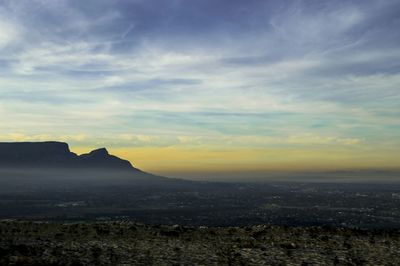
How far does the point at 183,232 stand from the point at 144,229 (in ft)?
12.5

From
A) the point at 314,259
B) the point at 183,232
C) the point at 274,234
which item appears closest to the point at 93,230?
the point at 183,232

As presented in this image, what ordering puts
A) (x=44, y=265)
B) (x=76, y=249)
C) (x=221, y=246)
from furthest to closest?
(x=221, y=246), (x=76, y=249), (x=44, y=265)

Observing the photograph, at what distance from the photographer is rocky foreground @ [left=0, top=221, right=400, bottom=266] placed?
88.6 ft

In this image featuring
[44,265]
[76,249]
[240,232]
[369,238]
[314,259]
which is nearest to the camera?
[44,265]

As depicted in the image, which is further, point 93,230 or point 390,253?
point 93,230

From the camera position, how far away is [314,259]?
27969mm

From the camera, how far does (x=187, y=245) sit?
32.3 m

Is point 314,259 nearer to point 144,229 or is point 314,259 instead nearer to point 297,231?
point 297,231

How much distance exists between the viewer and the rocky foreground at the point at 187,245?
27.0m

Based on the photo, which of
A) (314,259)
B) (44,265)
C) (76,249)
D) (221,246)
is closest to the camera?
(44,265)

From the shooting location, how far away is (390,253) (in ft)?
99.5

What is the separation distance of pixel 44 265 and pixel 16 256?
2.43 metres

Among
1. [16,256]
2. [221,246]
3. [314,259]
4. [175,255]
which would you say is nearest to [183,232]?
[221,246]

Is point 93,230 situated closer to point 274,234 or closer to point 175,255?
point 175,255
